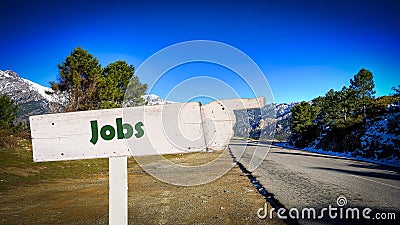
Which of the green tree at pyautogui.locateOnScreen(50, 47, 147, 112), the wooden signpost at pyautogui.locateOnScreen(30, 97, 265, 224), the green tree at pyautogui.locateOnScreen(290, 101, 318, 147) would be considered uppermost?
the green tree at pyautogui.locateOnScreen(50, 47, 147, 112)

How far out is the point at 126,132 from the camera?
186 cm

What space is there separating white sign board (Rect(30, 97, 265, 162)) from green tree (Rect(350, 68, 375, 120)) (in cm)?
5107

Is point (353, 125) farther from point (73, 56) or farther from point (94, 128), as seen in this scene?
point (94, 128)

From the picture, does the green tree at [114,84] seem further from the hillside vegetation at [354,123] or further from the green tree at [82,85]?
the hillside vegetation at [354,123]

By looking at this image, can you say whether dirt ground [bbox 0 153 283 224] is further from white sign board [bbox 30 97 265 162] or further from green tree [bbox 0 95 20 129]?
green tree [bbox 0 95 20 129]

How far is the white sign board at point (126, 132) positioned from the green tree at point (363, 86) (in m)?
51.1

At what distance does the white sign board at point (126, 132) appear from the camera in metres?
1.87

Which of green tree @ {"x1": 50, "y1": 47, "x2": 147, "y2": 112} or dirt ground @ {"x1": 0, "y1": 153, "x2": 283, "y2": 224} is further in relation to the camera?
green tree @ {"x1": 50, "y1": 47, "x2": 147, "y2": 112}

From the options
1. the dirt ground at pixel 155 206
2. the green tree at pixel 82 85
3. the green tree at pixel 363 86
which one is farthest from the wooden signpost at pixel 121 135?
the green tree at pixel 363 86

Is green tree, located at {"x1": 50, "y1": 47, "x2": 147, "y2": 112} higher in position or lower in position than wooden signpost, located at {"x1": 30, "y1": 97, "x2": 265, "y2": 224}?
higher

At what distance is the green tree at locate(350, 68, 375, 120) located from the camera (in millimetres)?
43969

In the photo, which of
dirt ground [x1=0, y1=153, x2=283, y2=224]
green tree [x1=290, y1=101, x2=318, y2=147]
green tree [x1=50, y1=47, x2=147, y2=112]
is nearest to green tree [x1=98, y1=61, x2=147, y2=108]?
green tree [x1=50, y1=47, x2=147, y2=112]

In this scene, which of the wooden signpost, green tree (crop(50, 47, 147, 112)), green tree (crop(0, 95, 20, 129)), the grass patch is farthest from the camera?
green tree (crop(0, 95, 20, 129))

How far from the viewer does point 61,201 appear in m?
7.34
